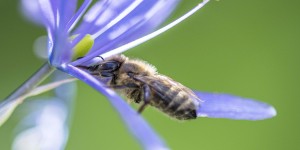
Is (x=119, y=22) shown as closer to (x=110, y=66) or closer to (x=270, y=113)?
(x=110, y=66)

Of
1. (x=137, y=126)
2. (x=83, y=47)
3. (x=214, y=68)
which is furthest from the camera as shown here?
(x=214, y=68)

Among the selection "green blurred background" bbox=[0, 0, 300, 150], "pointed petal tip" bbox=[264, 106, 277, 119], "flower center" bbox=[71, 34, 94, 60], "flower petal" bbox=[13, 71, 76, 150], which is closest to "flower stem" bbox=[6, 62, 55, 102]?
"flower center" bbox=[71, 34, 94, 60]

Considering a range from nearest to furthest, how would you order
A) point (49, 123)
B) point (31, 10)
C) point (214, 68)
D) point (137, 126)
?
point (137, 126) < point (31, 10) < point (49, 123) < point (214, 68)

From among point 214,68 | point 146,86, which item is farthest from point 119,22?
point 214,68

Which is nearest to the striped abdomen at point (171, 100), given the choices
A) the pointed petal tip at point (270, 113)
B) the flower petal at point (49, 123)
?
the pointed petal tip at point (270, 113)

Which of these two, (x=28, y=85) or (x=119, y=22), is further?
(x=119, y=22)

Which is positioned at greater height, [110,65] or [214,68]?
[214,68]

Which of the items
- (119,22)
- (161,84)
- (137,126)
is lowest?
(137,126)
